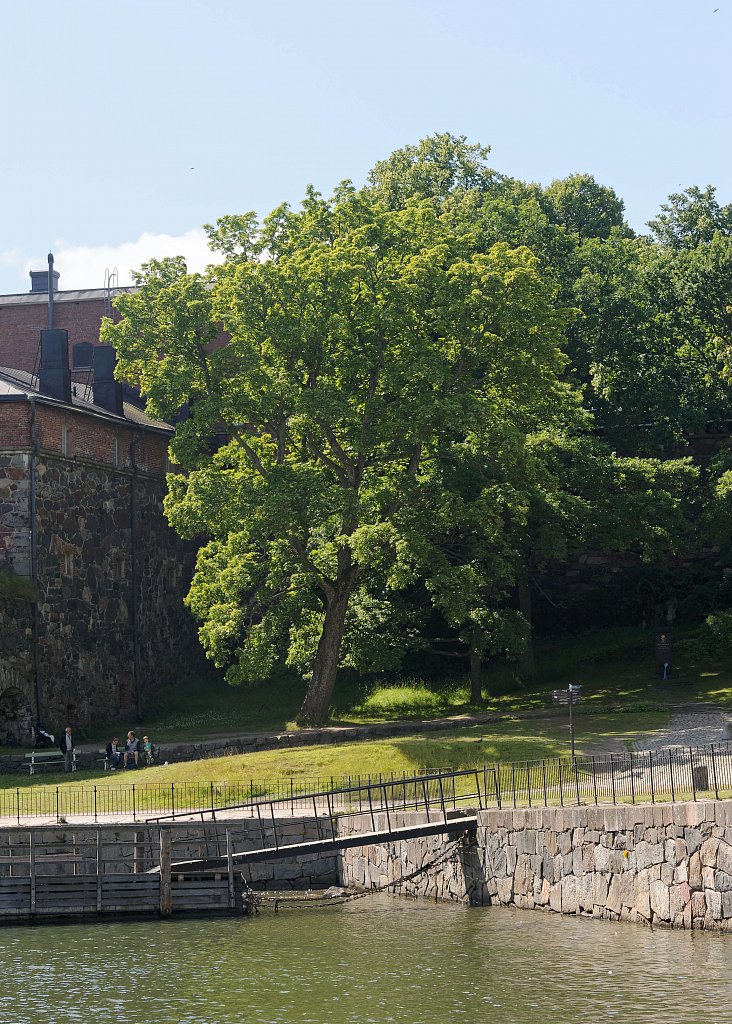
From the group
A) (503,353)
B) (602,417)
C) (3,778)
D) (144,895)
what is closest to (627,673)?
(602,417)

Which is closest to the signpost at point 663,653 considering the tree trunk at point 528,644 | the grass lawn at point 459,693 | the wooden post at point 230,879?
the grass lawn at point 459,693

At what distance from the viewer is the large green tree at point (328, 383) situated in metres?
44.8

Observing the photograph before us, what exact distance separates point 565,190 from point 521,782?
135 ft

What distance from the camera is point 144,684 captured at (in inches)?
2208

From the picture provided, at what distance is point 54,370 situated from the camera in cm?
5219

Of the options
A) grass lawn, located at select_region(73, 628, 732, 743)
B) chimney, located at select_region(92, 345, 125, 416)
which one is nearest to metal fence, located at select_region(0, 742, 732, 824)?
grass lawn, located at select_region(73, 628, 732, 743)

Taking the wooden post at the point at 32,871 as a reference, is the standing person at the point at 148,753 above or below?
above

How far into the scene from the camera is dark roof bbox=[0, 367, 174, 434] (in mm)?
49812

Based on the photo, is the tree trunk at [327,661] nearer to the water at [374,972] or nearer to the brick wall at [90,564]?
the brick wall at [90,564]

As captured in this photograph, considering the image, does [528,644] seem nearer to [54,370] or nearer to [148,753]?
[148,753]

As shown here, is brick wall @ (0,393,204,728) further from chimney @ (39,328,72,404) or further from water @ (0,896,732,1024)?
water @ (0,896,732,1024)

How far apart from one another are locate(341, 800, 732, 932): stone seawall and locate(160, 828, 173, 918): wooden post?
14.2ft

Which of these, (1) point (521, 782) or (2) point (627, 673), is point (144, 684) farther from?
(1) point (521, 782)

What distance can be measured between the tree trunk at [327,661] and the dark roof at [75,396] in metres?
10.8
